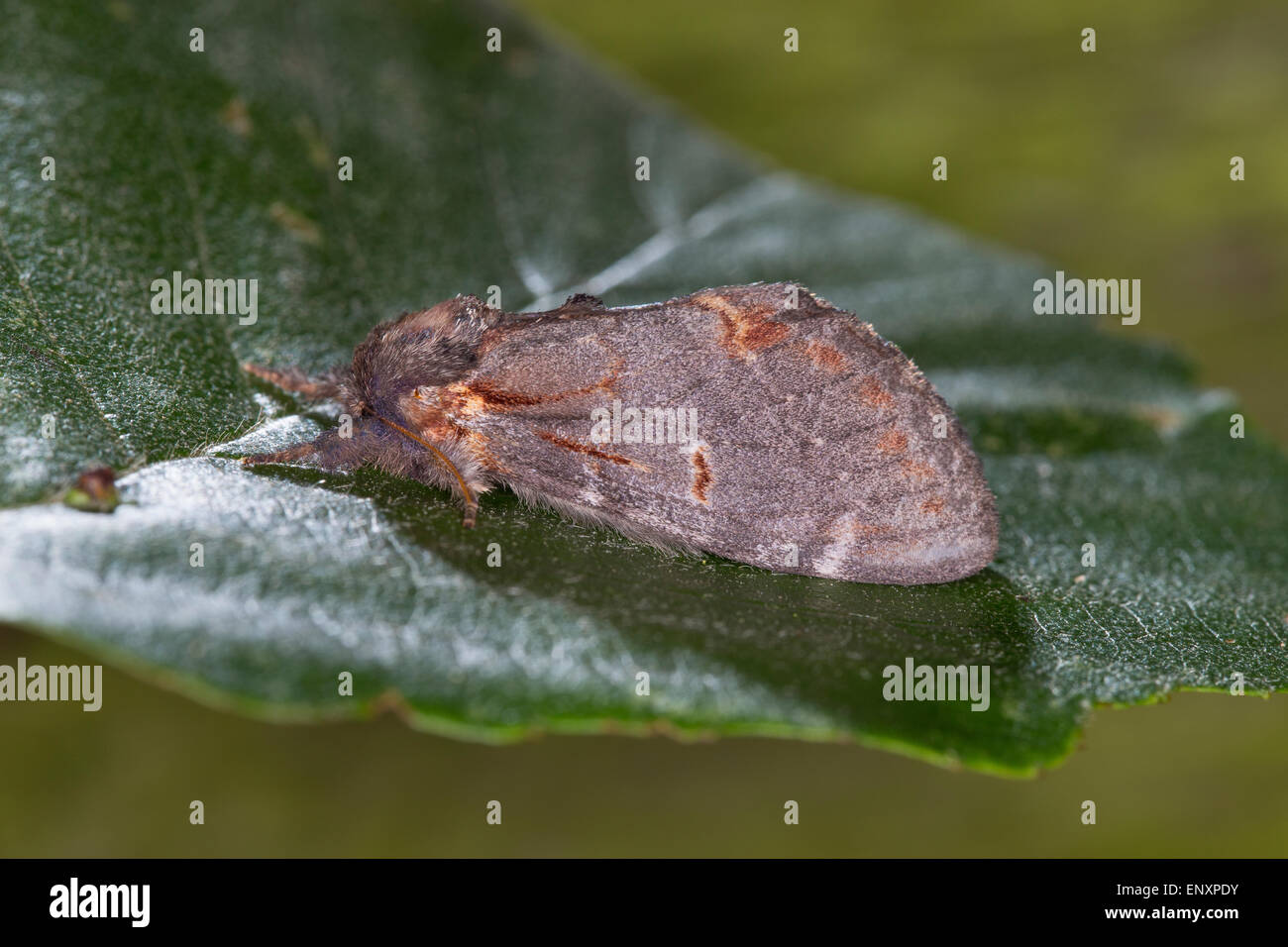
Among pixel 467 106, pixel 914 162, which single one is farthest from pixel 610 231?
pixel 914 162

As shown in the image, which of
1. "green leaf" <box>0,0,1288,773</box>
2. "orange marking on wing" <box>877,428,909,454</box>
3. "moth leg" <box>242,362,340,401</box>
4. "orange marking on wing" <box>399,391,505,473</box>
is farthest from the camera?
"moth leg" <box>242,362,340,401</box>

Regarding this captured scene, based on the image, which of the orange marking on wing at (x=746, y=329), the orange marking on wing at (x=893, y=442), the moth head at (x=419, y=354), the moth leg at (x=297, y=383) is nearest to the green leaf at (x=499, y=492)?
the moth leg at (x=297, y=383)

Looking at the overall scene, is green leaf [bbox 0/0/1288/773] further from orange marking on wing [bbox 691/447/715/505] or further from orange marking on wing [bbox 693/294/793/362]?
orange marking on wing [bbox 693/294/793/362]

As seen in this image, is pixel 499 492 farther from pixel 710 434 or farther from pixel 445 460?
pixel 710 434

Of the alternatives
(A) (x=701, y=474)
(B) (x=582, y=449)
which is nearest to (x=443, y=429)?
(B) (x=582, y=449)

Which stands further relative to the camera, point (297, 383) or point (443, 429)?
point (297, 383)

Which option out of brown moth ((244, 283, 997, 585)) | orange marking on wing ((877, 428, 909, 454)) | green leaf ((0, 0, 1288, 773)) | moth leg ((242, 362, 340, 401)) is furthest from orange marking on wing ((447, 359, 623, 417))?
orange marking on wing ((877, 428, 909, 454))

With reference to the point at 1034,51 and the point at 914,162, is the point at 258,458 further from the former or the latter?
the point at 1034,51

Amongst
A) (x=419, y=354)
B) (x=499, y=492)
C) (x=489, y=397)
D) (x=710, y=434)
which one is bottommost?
(x=499, y=492)
